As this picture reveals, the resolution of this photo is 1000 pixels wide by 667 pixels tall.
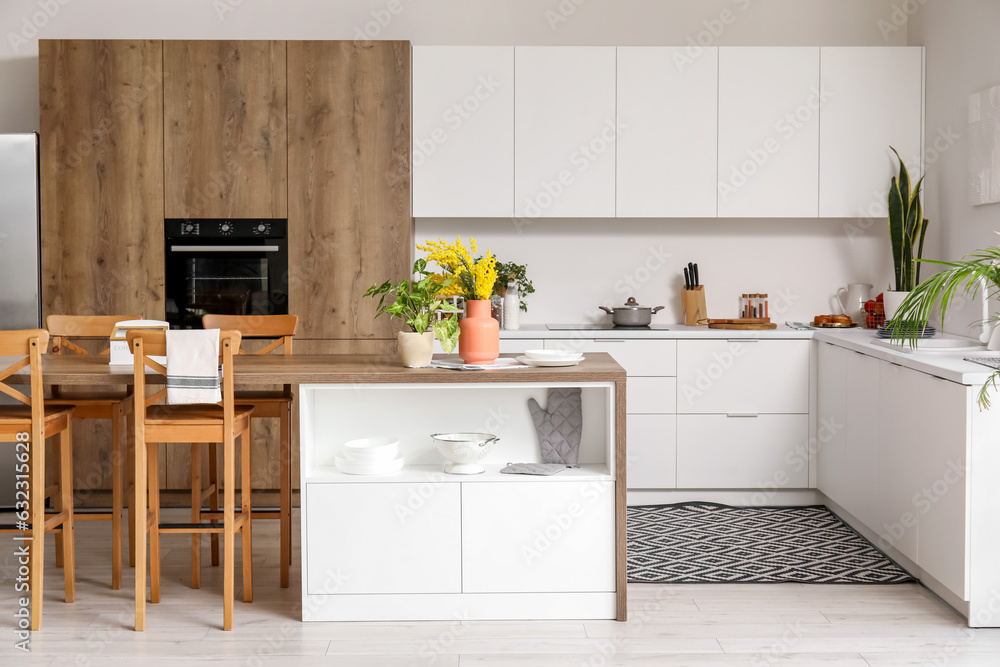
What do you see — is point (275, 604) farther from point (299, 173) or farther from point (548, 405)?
point (299, 173)

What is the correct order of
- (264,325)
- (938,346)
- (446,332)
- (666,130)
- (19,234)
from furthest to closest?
(666,130) < (19,234) < (938,346) < (264,325) < (446,332)

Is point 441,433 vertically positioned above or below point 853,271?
below

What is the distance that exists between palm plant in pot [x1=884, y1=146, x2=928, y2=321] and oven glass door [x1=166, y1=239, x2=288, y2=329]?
3.05m

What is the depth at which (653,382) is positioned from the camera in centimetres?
429

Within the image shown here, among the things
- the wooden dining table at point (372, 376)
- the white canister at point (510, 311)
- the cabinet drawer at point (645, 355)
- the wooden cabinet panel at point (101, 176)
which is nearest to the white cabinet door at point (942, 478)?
the wooden dining table at point (372, 376)

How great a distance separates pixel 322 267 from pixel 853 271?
9.50 ft

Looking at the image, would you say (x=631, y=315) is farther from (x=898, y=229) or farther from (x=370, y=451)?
(x=370, y=451)

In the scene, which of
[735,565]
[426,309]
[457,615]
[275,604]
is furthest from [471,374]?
[735,565]

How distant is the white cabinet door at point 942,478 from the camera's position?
2.75m

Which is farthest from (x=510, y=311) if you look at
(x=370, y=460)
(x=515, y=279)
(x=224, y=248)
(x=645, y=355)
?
(x=370, y=460)

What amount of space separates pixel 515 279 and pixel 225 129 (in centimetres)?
165

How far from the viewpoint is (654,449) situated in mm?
4305

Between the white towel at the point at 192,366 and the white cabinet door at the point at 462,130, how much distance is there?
1895 millimetres

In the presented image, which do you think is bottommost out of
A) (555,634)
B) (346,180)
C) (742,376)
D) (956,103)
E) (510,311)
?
(555,634)
